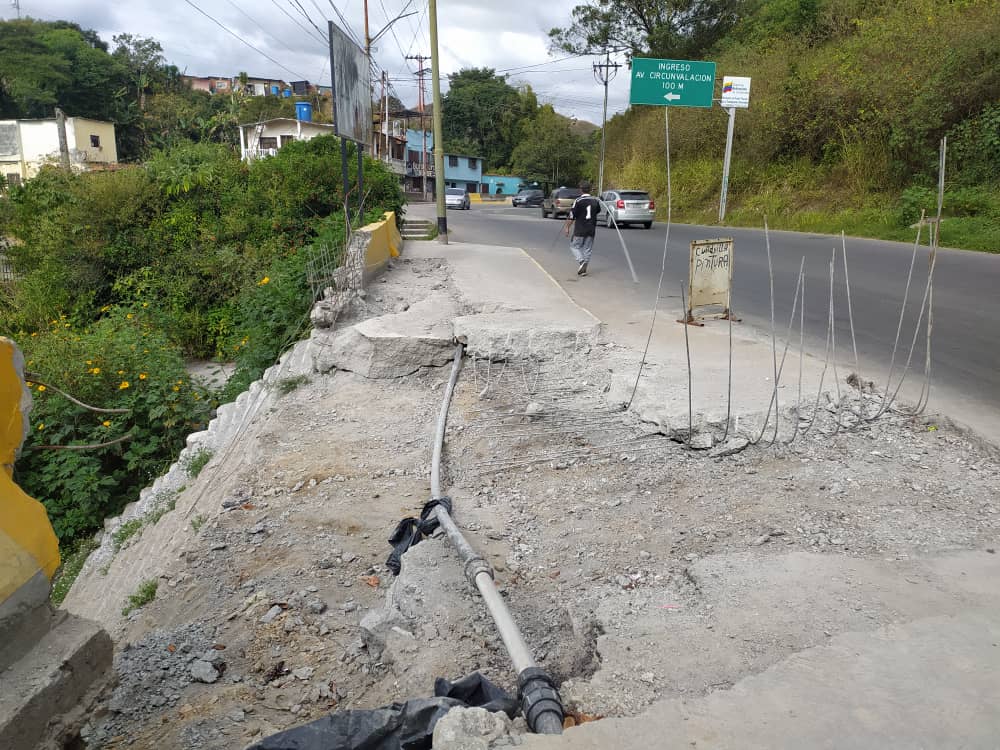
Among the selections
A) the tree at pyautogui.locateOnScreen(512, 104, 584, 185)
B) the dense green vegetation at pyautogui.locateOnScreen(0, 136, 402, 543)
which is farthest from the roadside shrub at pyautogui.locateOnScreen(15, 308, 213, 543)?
the tree at pyautogui.locateOnScreen(512, 104, 584, 185)

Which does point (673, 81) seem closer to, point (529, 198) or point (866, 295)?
point (866, 295)

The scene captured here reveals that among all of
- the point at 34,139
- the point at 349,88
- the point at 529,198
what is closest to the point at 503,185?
the point at 529,198

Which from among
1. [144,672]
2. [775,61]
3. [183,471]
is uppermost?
[775,61]

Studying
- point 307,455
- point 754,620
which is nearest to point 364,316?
point 307,455

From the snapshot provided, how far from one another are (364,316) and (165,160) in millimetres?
9808

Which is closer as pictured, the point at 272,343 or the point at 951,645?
the point at 951,645

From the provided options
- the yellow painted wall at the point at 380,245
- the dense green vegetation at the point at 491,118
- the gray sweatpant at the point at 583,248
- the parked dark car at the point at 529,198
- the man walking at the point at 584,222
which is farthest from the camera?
the dense green vegetation at the point at 491,118

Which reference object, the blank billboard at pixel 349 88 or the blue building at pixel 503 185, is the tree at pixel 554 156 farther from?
the blank billboard at pixel 349 88

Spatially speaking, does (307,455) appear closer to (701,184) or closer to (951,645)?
(951,645)

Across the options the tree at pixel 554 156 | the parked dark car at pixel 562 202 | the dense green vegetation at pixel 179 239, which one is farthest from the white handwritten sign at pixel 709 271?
the tree at pixel 554 156

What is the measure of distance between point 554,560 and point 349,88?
32.5 feet

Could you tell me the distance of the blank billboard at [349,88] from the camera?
10.5 m

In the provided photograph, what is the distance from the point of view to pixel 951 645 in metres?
2.57

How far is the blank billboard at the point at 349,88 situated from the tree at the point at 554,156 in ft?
161
